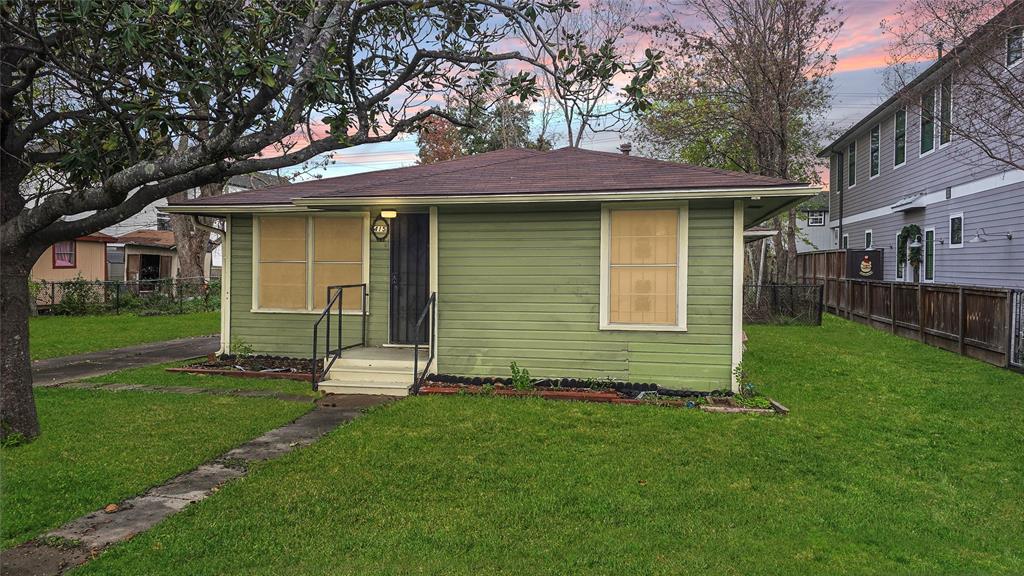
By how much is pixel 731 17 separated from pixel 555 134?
36.6 feet

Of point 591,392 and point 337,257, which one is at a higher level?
point 337,257

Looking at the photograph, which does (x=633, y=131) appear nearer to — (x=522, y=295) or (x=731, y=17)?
(x=731, y=17)

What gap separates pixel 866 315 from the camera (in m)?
15.4

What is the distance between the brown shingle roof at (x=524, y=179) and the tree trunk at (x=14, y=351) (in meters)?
3.30

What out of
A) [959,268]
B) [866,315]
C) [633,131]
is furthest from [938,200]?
[633,131]

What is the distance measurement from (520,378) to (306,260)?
393 cm

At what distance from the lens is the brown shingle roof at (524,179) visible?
7.04 m

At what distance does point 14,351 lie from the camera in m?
4.98

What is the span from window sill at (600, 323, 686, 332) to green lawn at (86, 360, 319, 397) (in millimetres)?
3724

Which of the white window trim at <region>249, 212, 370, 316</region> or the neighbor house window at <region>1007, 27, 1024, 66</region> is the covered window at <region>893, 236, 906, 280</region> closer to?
the neighbor house window at <region>1007, 27, 1024, 66</region>

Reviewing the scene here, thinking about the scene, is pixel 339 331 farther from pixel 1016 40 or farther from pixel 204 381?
pixel 1016 40

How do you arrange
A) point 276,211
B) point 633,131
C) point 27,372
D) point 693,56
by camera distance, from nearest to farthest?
point 27,372, point 276,211, point 693,56, point 633,131

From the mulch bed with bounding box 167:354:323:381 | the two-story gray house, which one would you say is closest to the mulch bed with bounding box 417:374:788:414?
the mulch bed with bounding box 167:354:323:381

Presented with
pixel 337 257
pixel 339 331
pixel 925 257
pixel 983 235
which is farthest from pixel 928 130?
pixel 339 331
